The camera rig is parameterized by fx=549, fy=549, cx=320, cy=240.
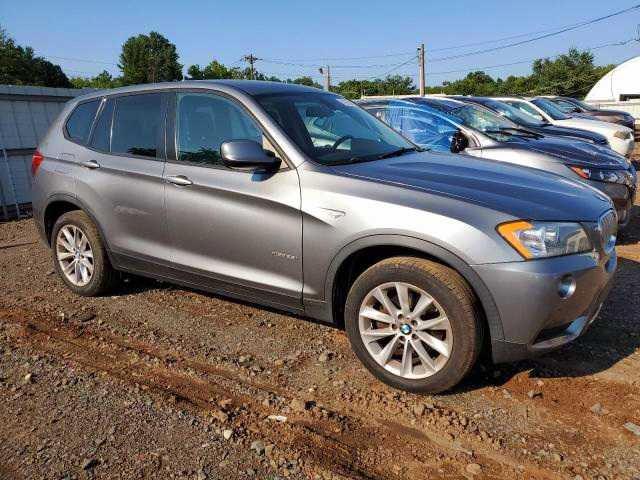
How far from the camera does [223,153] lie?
3404mm

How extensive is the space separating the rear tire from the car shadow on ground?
311 cm

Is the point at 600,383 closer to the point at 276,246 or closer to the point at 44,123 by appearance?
the point at 276,246

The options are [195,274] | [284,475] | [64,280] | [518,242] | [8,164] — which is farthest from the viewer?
Result: [8,164]

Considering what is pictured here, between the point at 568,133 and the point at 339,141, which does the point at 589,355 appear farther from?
the point at 568,133

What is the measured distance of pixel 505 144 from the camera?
21.5ft

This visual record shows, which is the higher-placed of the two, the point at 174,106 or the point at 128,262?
the point at 174,106

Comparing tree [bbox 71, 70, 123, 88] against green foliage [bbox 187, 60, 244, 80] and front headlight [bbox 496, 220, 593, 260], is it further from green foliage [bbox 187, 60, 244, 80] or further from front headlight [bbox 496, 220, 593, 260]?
front headlight [bbox 496, 220, 593, 260]

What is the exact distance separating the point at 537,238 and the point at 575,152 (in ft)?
14.3

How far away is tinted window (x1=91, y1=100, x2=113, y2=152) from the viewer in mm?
4527

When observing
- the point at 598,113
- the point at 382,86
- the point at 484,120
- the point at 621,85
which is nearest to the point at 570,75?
the point at 621,85

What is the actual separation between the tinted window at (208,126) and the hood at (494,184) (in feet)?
2.59

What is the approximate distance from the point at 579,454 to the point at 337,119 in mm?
2665

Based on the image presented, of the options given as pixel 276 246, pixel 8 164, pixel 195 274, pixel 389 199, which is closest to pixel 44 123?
pixel 8 164

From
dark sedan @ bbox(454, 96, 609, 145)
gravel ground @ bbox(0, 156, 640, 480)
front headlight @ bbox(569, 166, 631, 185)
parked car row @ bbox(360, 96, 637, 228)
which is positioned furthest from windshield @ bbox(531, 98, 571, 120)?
gravel ground @ bbox(0, 156, 640, 480)
